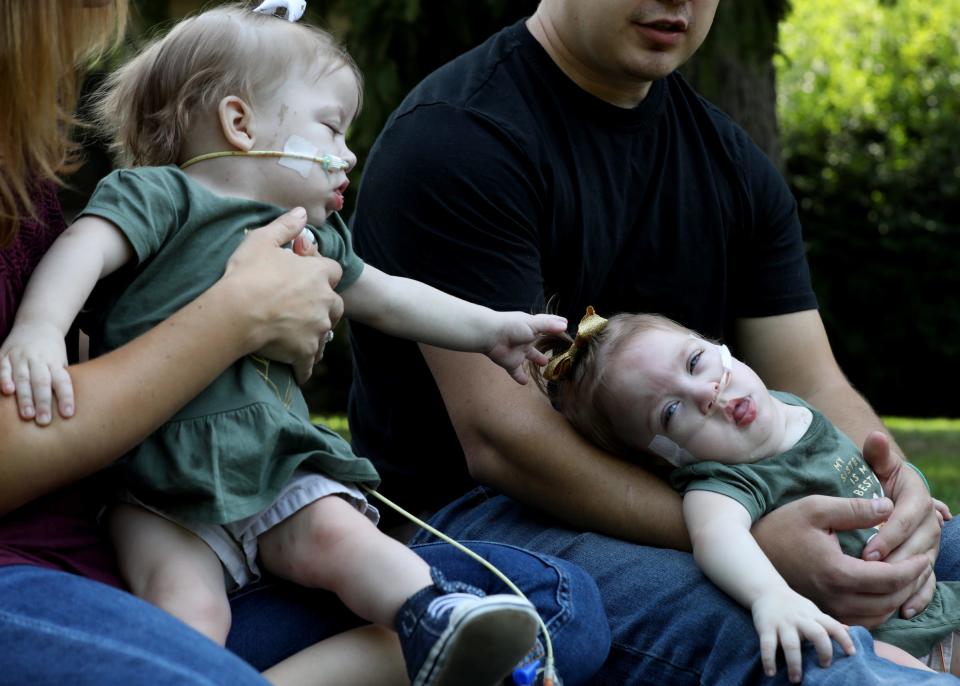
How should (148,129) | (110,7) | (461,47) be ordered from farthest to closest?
(461,47) < (148,129) < (110,7)

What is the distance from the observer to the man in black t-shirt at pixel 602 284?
8.55 ft

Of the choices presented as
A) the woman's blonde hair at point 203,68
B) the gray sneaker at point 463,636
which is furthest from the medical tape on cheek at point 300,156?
the gray sneaker at point 463,636

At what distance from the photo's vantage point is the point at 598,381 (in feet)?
9.18

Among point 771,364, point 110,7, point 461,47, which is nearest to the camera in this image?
point 110,7

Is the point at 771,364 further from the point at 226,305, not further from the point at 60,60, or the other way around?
the point at 60,60

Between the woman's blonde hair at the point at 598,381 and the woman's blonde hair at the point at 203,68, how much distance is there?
2.44ft

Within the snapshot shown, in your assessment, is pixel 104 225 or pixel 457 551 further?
pixel 457 551

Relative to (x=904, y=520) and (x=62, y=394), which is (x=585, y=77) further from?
(x=62, y=394)

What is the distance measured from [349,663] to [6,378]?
0.74 m

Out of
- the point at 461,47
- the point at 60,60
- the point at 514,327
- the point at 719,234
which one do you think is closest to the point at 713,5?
the point at 719,234

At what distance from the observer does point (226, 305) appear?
7.17 feet

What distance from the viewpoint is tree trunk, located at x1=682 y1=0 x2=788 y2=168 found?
557cm

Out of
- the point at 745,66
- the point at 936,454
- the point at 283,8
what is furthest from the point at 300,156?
the point at 936,454

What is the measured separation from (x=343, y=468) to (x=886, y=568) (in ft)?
3.51
